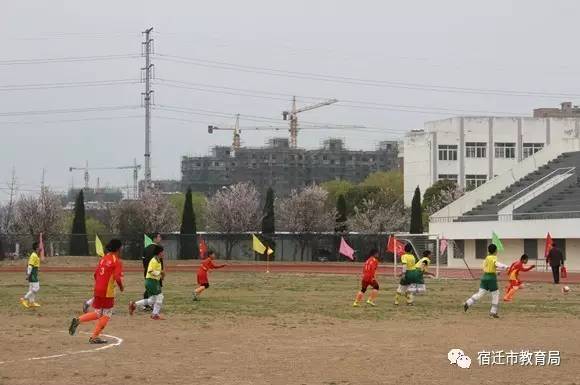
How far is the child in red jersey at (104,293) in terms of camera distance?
678 inches

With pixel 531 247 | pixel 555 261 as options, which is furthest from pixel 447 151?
pixel 555 261

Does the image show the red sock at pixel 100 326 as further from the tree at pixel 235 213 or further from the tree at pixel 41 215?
the tree at pixel 235 213

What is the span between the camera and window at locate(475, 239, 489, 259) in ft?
202

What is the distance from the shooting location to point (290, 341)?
17609 millimetres

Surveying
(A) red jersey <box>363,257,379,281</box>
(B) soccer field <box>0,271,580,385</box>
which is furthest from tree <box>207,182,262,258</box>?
(A) red jersey <box>363,257,379,281</box>

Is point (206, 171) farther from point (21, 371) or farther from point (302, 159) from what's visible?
point (21, 371)

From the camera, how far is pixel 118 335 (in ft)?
61.3

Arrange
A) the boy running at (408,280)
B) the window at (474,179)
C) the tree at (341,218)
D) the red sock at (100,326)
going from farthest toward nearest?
the window at (474,179), the tree at (341,218), the boy running at (408,280), the red sock at (100,326)

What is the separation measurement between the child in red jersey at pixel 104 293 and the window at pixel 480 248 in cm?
4648

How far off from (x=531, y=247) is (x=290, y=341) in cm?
4284

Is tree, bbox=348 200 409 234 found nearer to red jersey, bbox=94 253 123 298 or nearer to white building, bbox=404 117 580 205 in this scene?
white building, bbox=404 117 580 205

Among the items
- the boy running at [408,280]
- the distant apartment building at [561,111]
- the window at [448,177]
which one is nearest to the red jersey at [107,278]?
the boy running at [408,280]

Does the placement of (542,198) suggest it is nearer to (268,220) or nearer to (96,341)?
(268,220)

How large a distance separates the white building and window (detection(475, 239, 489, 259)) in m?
43.8
